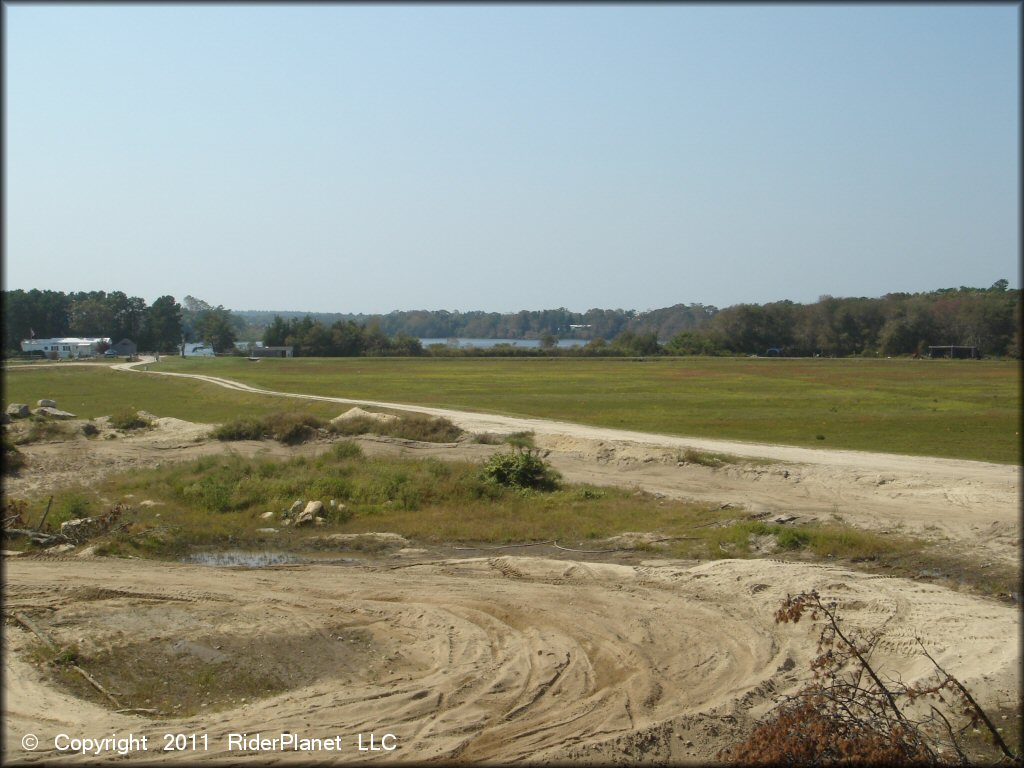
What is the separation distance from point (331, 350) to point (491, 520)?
122925 millimetres

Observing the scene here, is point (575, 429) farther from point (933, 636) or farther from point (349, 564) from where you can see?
point (933, 636)

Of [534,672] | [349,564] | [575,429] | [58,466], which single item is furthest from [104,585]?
[575,429]

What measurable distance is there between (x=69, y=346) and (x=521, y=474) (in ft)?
257

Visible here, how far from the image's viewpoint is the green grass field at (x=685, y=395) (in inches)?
1512

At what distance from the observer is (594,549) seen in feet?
67.9

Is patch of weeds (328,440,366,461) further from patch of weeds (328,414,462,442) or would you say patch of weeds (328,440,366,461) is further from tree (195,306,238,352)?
tree (195,306,238,352)

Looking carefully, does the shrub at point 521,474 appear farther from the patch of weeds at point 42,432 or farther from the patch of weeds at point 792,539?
the patch of weeds at point 42,432

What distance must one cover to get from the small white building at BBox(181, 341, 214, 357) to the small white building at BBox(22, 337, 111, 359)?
31891 millimetres

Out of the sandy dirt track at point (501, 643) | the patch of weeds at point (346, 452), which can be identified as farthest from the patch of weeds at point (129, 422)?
the sandy dirt track at point (501, 643)

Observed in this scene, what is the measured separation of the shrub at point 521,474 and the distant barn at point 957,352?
39.4ft

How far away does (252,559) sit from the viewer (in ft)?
67.4

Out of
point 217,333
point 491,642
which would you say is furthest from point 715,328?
point 491,642

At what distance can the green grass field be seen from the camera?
38406 millimetres

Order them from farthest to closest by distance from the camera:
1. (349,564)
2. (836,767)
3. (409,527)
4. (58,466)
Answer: (58,466) < (409,527) < (349,564) < (836,767)
